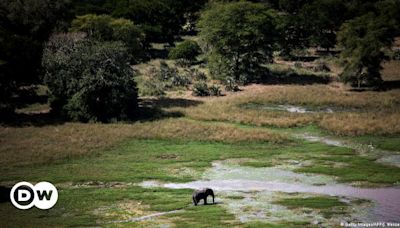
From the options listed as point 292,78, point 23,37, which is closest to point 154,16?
point 292,78

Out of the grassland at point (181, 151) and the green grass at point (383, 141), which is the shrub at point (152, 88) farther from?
the green grass at point (383, 141)

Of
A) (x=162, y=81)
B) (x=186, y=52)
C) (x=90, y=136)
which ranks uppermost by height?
(x=186, y=52)

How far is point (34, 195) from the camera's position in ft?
136

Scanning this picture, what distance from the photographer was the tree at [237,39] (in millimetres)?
89750

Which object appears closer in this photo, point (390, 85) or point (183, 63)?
point (390, 85)

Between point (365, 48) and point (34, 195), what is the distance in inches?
2256

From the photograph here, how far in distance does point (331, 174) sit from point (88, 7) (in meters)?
87.4

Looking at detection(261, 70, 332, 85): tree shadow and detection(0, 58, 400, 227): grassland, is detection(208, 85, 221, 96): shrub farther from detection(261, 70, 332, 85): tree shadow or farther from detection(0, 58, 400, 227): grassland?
detection(261, 70, 332, 85): tree shadow

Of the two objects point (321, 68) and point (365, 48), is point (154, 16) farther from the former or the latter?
point (365, 48)

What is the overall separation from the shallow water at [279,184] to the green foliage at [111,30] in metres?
44.7

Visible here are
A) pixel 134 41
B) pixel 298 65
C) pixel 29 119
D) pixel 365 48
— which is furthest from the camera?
pixel 298 65

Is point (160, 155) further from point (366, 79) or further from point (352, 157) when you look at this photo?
point (366, 79)

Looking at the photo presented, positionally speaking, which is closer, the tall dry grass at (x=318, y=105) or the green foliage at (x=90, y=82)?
the tall dry grass at (x=318, y=105)

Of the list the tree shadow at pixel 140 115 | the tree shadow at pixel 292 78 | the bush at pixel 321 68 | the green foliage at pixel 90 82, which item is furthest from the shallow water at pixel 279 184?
the bush at pixel 321 68
